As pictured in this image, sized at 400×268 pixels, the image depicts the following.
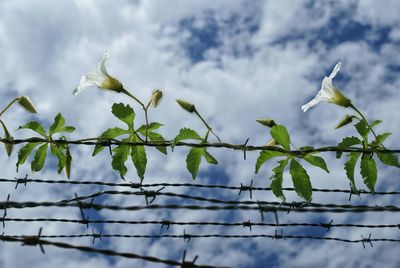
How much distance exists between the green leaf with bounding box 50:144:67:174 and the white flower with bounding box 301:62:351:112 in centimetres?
142

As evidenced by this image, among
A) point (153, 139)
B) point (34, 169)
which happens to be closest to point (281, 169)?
point (153, 139)

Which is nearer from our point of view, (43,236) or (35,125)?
(43,236)

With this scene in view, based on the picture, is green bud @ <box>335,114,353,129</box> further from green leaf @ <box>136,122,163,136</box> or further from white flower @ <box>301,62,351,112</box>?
green leaf @ <box>136,122,163,136</box>

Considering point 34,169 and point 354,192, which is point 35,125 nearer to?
point 34,169

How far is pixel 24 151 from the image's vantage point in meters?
3.30

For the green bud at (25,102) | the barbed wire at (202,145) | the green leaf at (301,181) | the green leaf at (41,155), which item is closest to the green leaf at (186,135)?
the barbed wire at (202,145)

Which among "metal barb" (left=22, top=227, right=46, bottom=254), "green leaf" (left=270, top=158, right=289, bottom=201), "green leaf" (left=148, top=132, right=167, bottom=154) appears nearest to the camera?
"metal barb" (left=22, top=227, right=46, bottom=254)

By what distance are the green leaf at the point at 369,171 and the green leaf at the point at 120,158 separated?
1298mm

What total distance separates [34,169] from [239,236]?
1228 mm

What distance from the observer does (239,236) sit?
10.2ft

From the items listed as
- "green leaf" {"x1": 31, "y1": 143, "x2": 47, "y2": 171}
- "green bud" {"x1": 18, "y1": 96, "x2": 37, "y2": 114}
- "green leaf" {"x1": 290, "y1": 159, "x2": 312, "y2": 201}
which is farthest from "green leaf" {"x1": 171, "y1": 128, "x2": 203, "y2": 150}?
"green bud" {"x1": 18, "y1": 96, "x2": 37, "y2": 114}

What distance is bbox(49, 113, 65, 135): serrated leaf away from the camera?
10.9ft

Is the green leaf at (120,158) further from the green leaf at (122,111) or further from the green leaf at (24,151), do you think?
the green leaf at (24,151)

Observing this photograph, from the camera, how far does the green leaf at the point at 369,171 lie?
3.13m
